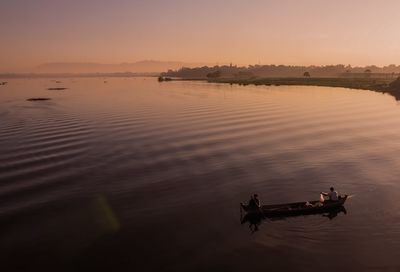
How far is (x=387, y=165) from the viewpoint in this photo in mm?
50031

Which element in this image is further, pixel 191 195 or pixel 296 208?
pixel 191 195

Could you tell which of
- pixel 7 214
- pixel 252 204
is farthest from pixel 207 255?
pixel 7 214

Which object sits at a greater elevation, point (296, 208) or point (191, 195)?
point (296, 208)

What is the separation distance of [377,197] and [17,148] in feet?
173

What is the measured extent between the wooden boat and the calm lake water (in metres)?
0.79

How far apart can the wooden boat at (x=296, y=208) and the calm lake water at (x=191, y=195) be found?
0.79 m

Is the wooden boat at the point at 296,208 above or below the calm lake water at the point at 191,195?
above

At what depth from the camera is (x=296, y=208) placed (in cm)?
3419

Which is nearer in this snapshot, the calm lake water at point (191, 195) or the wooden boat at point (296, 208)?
the calm lake water at point (191, 195)

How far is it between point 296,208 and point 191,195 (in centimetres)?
1124

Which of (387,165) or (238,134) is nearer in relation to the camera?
(387,165)

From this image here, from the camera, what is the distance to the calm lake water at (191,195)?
28.0m

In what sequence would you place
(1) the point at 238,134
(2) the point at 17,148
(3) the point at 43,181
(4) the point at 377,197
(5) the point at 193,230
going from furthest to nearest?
(1) the point at 238,134, (2) the point at 17,148, (3) the point at 43,181, (4) the point at 377,197, (5) the point at 193,230

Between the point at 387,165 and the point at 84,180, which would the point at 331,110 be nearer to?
the point at 387,165
